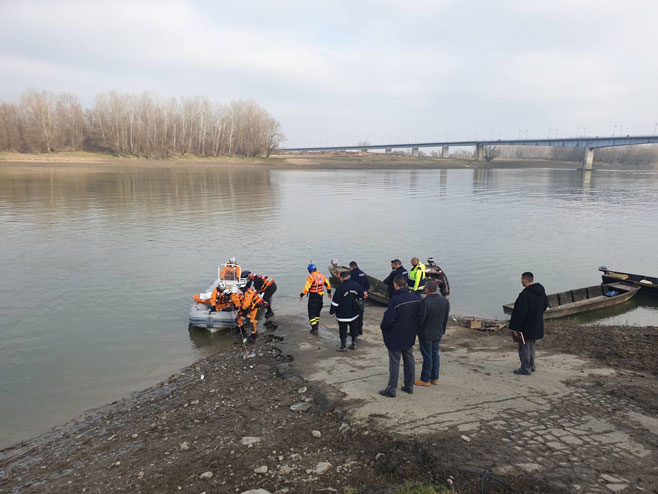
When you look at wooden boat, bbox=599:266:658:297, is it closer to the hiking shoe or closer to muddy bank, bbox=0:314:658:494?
muddy bank, bbox=0:314:658:494

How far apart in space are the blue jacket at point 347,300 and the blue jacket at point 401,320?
8.11 ft

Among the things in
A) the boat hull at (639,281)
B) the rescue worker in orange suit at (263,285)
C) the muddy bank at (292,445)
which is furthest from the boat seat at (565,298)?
the rescue worker in orange suit at (263,285)

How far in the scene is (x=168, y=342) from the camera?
39.1 ft

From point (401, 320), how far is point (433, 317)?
644mm

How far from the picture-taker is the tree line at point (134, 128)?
86.2 metres

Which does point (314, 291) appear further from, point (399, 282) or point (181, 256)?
point (181, 256)

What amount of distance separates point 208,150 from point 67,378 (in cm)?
9922

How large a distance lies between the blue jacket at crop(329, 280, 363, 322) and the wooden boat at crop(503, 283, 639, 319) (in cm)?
625

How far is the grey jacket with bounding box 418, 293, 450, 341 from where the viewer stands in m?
7.17

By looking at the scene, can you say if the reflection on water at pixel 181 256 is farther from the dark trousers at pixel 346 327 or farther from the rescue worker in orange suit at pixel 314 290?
the dark trousers at pixel 346 327

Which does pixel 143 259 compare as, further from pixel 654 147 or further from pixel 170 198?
pixel 654 147

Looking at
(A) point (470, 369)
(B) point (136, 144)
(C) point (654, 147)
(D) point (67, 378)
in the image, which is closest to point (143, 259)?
(D) point (67, 378)

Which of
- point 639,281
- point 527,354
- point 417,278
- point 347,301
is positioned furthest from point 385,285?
point 639,281

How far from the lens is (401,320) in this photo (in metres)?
6.88
